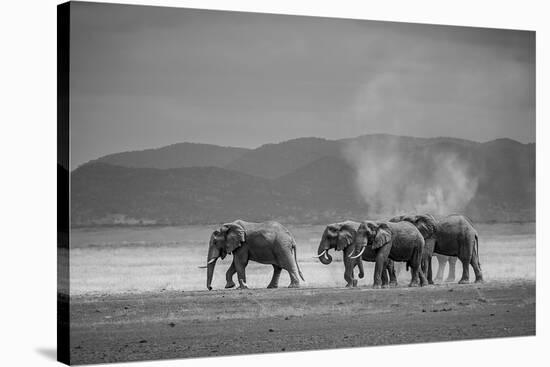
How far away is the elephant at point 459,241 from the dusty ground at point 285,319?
39cm

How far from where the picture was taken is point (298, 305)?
2277cm

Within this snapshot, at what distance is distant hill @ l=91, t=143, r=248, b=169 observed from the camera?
21.9 m

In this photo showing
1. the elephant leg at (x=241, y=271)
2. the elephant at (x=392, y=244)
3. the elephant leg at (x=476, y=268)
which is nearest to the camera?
the elephant leg at (x=241, y=271)

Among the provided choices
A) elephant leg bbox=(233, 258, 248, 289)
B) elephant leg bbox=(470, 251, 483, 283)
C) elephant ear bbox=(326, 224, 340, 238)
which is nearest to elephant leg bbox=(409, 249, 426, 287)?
elephant leg bbox=(470, 251, 483, 283)

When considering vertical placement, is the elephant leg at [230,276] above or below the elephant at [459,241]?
below

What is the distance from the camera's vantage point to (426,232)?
79.9 feet

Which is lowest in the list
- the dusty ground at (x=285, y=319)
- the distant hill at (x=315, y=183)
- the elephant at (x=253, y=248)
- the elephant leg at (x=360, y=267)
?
the dusty ground at (x=285, y=319)

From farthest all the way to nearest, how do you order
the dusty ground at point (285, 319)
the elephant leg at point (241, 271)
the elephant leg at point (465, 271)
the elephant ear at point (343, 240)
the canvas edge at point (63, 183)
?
the elephant leg at point (465, 271), the elephant ear at point (343, 240), the elephant leg at point (241, 271), the dusty ground at point (285, 319), the canvas edge at point (63, 183)

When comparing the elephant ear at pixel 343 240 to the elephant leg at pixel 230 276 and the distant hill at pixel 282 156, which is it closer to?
the distant hill at pixel 282 156

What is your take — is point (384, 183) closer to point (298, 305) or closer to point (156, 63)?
point (298, 305)

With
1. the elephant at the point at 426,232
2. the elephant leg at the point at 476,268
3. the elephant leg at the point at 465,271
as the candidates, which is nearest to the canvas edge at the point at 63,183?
the elephant at the point at 426,232

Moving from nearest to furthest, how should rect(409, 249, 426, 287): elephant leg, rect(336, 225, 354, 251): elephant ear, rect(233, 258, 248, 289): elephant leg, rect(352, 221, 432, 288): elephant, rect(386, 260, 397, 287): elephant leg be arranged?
rect(233, 258, 248, 289): elephant leg < rect(336, 225, 354, 251): elephant ear < rect(352, 221, 432, 288): elephant < rect(386, 260, 397, 287): elephant leg < rect(409, 249, 426, 287): elephant leg

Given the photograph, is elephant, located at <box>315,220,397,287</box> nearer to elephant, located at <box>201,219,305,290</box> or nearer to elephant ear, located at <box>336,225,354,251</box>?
elephant ear, located at <box>336,225,354,251</box>

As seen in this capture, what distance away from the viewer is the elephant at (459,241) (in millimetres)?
24500
